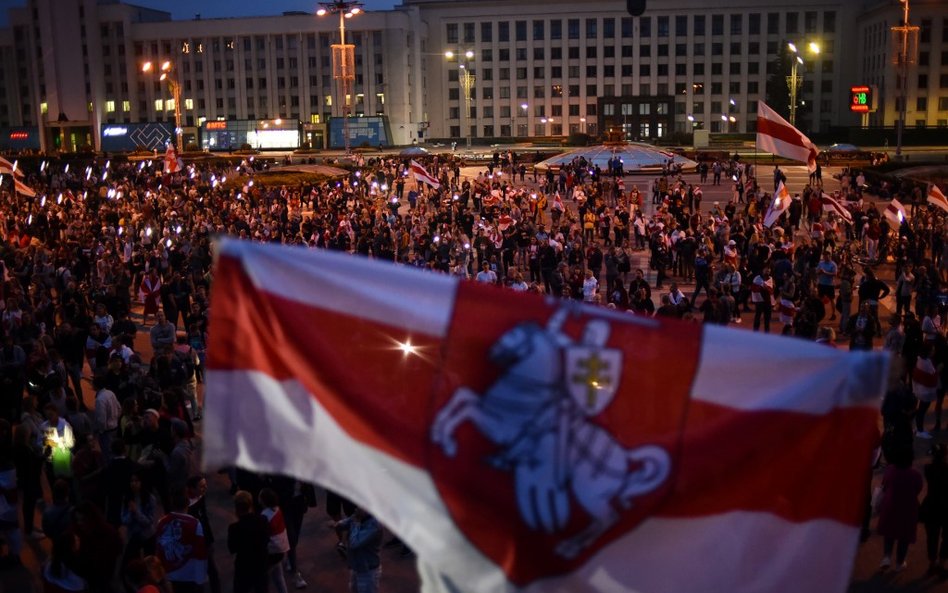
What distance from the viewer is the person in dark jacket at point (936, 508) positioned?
28.2 ft

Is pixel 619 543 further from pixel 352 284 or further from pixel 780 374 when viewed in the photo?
pixel 352 284

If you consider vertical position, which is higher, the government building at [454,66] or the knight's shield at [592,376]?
the government building at [454,66]

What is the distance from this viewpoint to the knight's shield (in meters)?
3.99

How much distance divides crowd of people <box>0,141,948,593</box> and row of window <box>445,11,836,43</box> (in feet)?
214

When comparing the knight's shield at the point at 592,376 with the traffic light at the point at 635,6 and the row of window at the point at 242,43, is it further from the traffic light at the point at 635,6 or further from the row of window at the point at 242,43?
the row of window at the point at 242,43

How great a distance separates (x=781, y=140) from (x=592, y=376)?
52.5 feet

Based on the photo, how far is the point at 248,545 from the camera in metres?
7.37

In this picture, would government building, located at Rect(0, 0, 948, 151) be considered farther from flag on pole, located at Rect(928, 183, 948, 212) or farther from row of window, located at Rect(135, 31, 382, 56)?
flag on pole, located at Rect(928, 183, 948, 212)

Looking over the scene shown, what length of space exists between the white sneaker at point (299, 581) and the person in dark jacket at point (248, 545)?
57.1 inches

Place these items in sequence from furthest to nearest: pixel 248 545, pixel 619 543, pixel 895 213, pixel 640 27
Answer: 1. pixel 640 27
2. pixel 895 213
3. pixel 248 545
4. pixel 619 543

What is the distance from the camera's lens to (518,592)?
395 centimetres

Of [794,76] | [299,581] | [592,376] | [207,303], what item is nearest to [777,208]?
[207,303]

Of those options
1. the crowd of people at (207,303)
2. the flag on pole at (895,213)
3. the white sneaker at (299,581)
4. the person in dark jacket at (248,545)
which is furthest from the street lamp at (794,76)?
the person in dark jacket at (248,545)

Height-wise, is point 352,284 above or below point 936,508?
above
